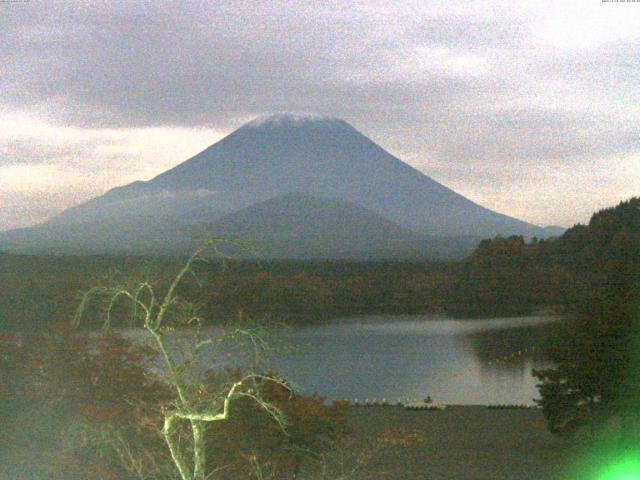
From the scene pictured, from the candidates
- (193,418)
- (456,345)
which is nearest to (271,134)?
(456,345)

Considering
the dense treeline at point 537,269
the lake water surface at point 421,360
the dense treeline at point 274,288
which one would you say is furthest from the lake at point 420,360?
the dense treeline at point 537,269

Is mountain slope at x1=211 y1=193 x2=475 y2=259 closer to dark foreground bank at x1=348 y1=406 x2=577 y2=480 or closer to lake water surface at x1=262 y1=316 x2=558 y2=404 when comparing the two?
lake water surface at x1=262 y1=316 x2=558 y2=404

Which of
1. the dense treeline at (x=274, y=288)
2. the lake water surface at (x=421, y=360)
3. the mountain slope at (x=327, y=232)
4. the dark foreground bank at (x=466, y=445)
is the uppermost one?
the mountain slope at (x=327, y=232)

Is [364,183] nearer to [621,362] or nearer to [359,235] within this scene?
[359,235]

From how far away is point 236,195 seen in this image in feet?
279

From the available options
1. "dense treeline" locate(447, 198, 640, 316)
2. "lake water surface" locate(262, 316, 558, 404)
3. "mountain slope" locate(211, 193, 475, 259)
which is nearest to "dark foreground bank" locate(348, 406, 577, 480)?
"lake water surface" locate(262, 316, 558, 404)

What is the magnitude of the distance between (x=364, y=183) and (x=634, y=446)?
8300 cm

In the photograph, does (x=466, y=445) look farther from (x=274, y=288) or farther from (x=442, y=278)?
(x=442, y=278)

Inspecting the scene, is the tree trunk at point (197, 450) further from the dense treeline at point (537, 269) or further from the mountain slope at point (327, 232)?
the mountain slope at point (327, 232)

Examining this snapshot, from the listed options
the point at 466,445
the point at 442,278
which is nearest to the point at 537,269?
the point at 442,278

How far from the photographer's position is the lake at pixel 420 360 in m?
18.3

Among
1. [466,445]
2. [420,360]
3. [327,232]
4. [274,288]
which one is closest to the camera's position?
[466,445]

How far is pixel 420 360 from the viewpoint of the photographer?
24047 mm

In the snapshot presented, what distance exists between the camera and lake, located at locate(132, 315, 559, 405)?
18.3m
